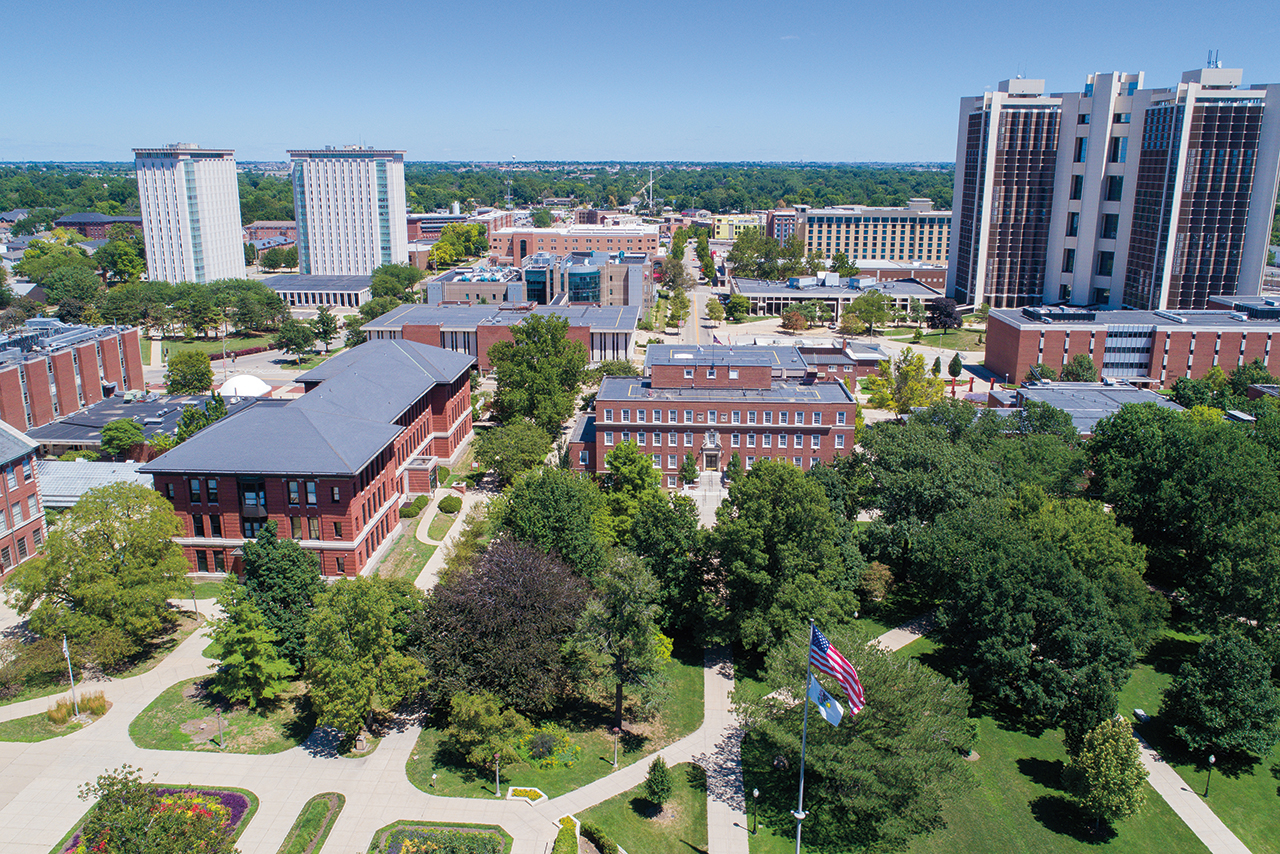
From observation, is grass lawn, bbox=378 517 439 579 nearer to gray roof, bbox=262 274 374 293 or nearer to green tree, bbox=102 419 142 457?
green tree, bbox=102 419 142 457

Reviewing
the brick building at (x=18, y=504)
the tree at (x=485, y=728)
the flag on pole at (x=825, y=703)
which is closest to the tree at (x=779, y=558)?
the flag on pole at (x=825, y=703)

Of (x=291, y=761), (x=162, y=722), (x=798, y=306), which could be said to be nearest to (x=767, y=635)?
(x=291, y=761)

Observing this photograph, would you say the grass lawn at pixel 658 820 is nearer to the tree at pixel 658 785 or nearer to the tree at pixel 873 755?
the tree at pixel 658 785

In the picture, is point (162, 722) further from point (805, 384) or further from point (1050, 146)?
point (1050, 146)

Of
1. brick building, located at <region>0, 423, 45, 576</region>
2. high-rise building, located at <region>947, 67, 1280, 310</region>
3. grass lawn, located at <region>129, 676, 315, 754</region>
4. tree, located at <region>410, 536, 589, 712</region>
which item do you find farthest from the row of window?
high-rise building, located at <region>947, 67, 1280, 310</region>

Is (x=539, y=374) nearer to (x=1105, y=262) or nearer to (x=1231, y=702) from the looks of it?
(x=1231, y=702)

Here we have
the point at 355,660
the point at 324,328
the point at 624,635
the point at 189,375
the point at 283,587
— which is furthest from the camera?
the point at 324,328

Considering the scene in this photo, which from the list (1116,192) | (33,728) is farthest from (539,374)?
(1116,192)
